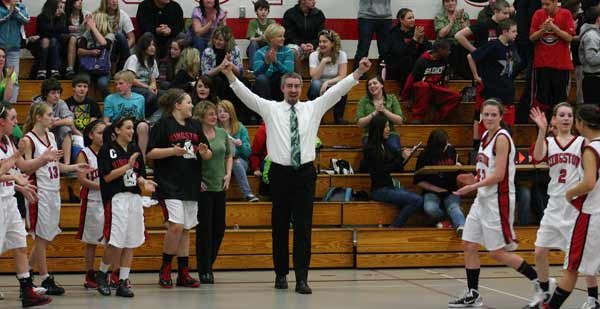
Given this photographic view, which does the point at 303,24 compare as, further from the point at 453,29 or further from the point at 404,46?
the point at 453,29

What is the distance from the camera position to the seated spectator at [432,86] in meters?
14.0

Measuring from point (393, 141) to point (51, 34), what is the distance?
465 cm

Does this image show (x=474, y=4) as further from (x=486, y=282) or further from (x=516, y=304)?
(x=516, y=304)

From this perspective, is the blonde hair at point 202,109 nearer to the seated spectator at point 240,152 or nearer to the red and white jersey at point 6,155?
the seated spectator at point 240,152

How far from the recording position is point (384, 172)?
40.9 ft

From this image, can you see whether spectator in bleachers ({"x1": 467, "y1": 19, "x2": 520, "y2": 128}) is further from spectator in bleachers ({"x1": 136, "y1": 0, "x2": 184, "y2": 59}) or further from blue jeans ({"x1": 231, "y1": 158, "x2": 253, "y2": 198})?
spectator in bleachers ({"x1": 136, "y1": 0, "x2": 184, "y2": 59})

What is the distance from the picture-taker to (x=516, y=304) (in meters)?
9.22

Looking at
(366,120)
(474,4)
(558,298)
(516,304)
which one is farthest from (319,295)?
(474,4)

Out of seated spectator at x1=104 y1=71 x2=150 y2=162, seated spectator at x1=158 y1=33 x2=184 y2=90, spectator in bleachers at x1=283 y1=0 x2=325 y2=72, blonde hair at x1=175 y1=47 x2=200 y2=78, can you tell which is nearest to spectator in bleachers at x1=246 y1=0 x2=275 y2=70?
spectator in bleachers at x1=283 y1=0 x2=325 y2=72

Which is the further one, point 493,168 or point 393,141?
point 393,141


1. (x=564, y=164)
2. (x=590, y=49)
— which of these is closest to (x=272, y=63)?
(x=590, y=49)

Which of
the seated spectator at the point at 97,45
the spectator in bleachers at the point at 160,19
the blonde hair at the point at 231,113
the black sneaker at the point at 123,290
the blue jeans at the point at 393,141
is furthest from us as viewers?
the spectator in bleachers at the point at 160,19

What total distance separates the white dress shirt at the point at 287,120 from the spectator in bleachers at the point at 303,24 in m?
4.74

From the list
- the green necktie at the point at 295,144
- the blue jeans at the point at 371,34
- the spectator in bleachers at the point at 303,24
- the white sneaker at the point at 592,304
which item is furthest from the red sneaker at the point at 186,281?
the blue jeans at the point at 371,34
